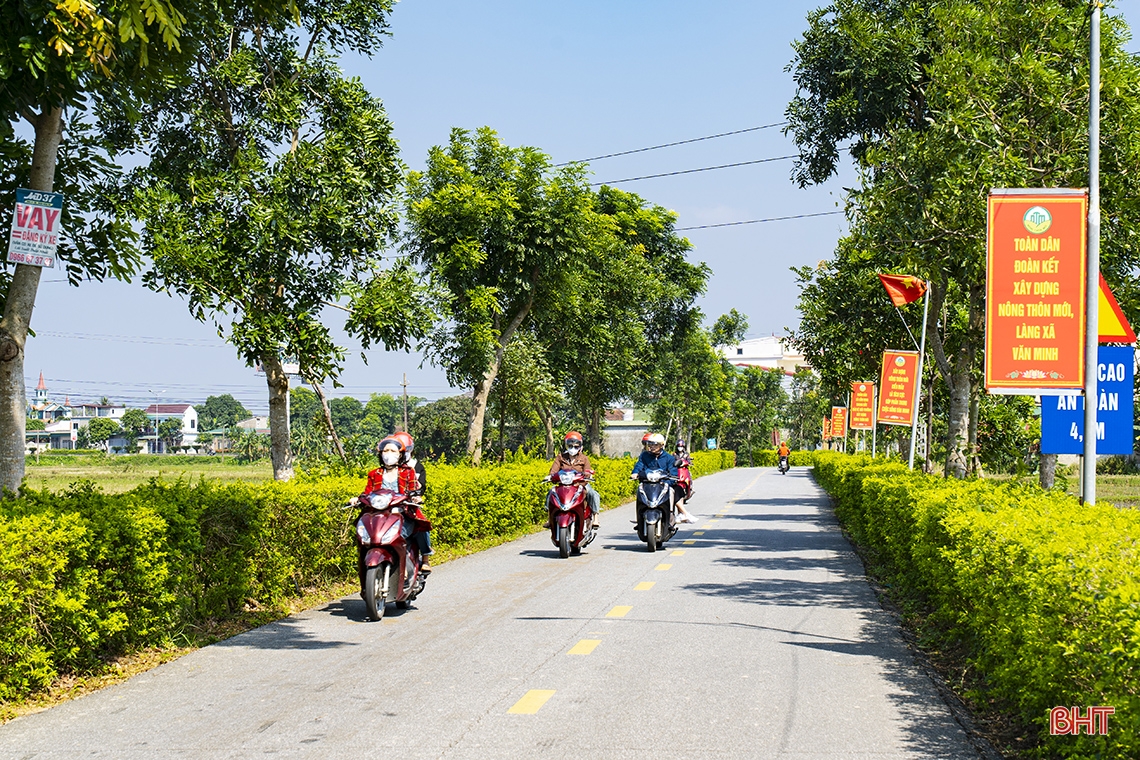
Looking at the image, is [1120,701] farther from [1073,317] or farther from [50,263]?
[50,263]

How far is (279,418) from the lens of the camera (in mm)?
17766

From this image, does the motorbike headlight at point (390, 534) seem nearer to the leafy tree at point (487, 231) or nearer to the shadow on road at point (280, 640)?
the shadow on road at point (280, 640)

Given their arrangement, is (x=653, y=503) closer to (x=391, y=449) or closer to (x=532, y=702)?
(x=391, y=449)

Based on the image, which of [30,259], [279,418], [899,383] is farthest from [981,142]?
[30,259]

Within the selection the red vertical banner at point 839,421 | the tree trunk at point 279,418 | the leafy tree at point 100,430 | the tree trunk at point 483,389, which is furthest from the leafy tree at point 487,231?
the leafy tree at point 100,430

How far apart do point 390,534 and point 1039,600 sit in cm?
630

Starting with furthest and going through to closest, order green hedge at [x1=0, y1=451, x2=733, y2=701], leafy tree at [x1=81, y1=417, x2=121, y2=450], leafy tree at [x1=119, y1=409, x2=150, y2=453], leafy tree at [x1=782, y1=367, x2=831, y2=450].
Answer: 1. leafy tree at [x1=119, y1=409, x2=150, y2=453]
2. leafy tree at [x1=81, y1=417, x2=121, y2=450]
3. leafy tree at [x1=782, y1=367, x2=831, y2=450]
4. green hedge at [x1=0, y1=451, x2=733, y2=701]

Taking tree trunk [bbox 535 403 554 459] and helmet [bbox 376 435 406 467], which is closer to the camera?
helmet [bbox 376 435 406 467]

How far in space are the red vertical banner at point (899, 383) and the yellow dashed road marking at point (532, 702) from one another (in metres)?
18.9

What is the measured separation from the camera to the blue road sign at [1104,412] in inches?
411

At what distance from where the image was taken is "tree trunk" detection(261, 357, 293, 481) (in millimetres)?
17328

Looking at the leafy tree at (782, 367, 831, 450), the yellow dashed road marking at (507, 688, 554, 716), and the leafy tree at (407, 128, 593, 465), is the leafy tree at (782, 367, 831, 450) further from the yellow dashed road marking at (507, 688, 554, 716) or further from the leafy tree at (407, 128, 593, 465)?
the yellow dashed road marking at (507, 688, 554, 716)

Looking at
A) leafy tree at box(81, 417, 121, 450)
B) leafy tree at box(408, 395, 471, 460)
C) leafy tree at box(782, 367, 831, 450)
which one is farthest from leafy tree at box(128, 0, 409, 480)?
leafy tree at box(81, 417, 121, 450)

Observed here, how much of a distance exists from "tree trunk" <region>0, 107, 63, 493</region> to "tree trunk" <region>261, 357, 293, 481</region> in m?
6.93
